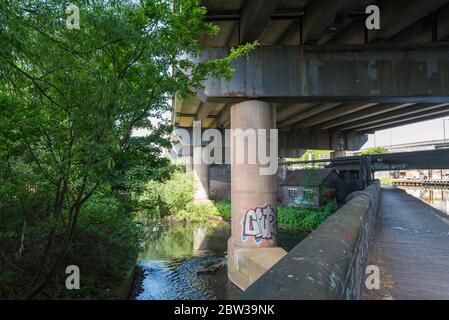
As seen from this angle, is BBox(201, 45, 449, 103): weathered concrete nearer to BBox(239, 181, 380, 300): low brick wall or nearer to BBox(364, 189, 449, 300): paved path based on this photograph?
BBox(364, 189, 449, 300): paved path

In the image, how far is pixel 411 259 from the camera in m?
5.74

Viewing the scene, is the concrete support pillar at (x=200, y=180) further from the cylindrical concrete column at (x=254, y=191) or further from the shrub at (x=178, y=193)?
the cylindrical concrete column at (x=254, y=191)

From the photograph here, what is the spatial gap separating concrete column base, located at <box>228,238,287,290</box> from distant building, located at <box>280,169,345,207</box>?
16083 millimetres

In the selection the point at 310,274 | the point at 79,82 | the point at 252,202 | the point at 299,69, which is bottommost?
the point at 252,202

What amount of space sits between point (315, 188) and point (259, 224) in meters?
16.6

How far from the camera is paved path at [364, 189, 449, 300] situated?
412 centimetres

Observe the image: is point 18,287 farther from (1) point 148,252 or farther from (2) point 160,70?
(1) point 148,252

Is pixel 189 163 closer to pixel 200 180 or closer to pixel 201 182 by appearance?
pixel 200 180

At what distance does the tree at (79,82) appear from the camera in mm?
4117

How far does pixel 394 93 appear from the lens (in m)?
9.32

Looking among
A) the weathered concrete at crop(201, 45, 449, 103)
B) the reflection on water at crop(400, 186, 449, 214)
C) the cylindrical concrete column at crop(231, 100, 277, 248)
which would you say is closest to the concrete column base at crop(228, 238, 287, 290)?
the cylindrical concrete column at crop(231, 100, 277, 248)

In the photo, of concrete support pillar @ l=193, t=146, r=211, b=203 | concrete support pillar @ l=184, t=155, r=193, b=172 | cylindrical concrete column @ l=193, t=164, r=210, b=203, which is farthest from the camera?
concrete support pillar @ l=184, t=155, r=193, b=172

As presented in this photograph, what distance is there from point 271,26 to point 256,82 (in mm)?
1833

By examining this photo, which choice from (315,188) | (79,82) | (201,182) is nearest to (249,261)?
(79,82)
